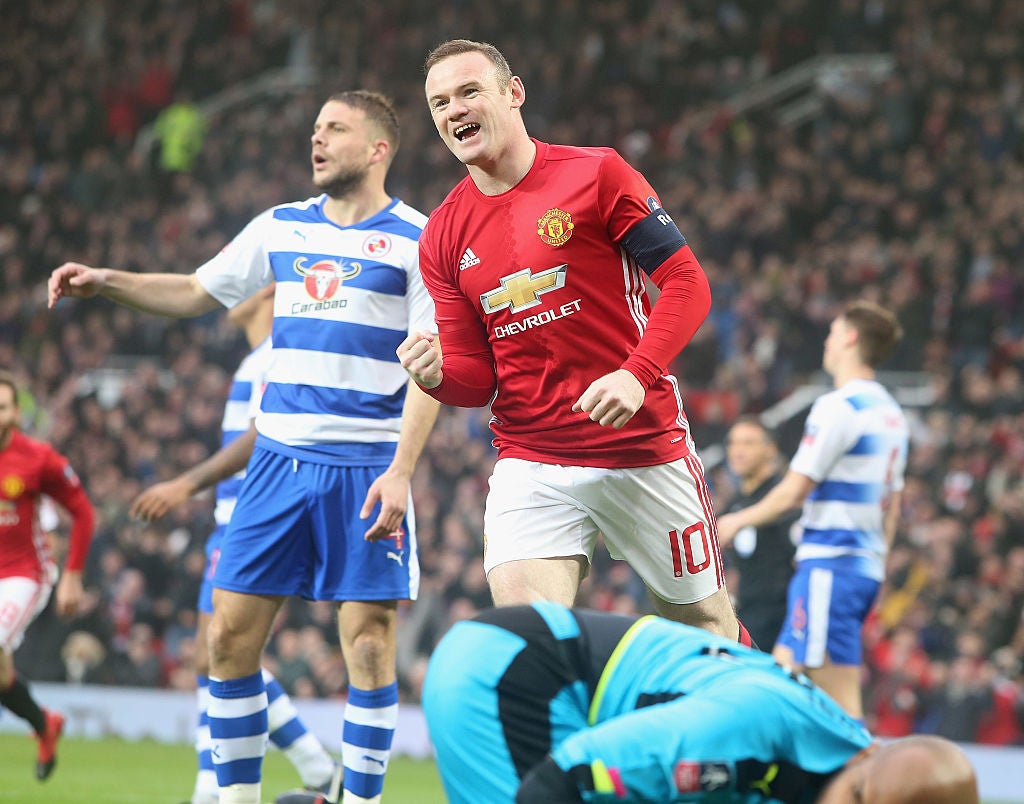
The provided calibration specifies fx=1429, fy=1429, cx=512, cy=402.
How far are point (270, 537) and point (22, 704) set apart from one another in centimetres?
396

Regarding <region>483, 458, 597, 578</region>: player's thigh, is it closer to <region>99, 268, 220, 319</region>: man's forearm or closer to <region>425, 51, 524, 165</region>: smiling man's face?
<region>425, 51, 524, 165</region>: smiling man's face

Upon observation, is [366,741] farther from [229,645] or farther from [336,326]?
[336,326]

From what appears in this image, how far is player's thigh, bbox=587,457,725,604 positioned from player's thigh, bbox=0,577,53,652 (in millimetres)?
4962

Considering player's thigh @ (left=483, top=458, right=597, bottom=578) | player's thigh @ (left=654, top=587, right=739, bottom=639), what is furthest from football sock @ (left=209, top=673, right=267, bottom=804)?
player's thigh @ (left=654, top=587, right=739, bottom=639)

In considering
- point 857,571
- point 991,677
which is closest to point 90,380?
point 991,677

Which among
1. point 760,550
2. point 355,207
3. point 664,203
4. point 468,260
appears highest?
point 664,203

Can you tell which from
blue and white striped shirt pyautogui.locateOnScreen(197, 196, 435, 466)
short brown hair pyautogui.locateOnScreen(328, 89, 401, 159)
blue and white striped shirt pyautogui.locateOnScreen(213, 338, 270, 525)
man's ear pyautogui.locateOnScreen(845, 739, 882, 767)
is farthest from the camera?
blue and white striped shirt pyautogui.locateOnScreen(213, 338, 270, 525)

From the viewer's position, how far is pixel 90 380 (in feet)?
61.4

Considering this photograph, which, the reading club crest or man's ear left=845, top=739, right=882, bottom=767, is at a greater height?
the reading club crest

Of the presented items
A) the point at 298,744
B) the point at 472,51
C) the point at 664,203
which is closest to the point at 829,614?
the point at 298,744

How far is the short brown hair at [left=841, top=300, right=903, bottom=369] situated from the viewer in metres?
7.47

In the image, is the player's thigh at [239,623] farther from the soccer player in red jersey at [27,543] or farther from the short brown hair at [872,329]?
the short brown hair at [872,329]

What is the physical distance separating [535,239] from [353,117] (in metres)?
1.51

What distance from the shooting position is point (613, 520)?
4.60m
